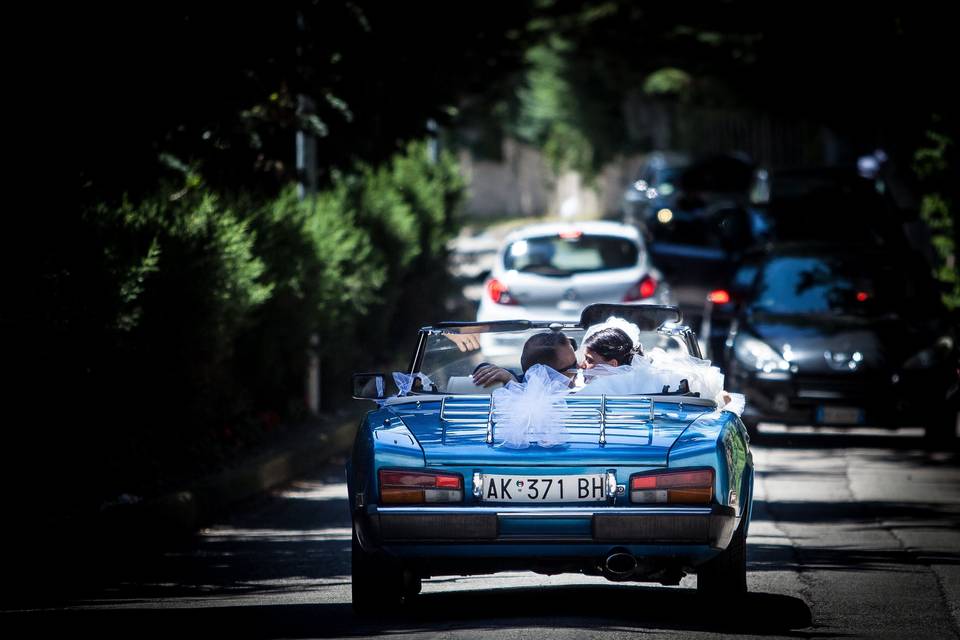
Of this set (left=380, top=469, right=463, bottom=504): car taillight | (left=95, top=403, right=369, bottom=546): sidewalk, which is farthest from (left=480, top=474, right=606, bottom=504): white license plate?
(left=95, top=403, right=369, bottom=546): sidewalk

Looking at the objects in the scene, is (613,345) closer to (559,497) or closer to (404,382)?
(404,382)

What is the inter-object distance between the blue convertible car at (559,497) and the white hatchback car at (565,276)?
10.7 metres

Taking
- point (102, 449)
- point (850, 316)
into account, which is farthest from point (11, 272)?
point (850, 316)

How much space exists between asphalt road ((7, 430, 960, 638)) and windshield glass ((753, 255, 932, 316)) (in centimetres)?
306

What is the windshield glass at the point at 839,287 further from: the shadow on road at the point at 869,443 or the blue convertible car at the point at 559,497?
the blue convertible car at the point at 559,497

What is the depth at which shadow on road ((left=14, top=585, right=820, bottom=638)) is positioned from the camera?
24.1 feet

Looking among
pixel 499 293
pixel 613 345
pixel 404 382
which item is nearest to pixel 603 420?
pixel 613 345

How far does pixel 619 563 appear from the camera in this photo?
7.14 meters

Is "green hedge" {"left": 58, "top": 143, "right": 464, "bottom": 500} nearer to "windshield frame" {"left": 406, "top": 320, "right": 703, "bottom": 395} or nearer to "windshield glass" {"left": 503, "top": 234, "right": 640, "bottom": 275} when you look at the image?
"windshield glass" {"left": 503, "top": 234, "right": 640, "bottom": 275}

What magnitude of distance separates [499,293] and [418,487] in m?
11.3

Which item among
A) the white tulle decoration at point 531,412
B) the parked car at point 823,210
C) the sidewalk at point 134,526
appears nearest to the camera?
the white tulle decoration at point 531,412

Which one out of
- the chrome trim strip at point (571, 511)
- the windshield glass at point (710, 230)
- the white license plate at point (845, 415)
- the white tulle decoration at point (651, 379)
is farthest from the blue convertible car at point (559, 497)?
the windshield glass at point (710, 230)

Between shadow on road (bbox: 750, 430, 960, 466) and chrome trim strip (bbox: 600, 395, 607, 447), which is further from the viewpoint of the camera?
shadow on road (bbox: 750, 430, 960, 466)

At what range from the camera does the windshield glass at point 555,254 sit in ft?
61.1
